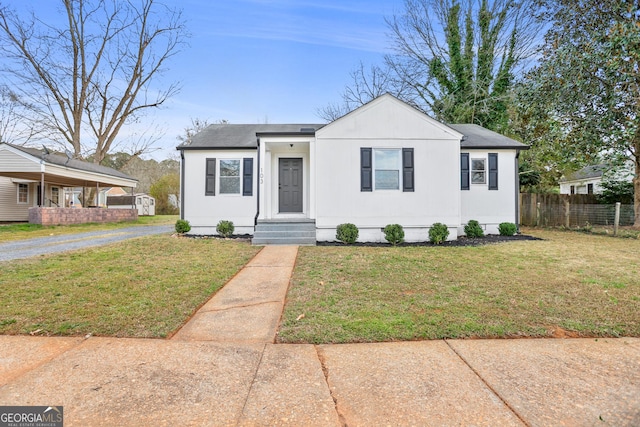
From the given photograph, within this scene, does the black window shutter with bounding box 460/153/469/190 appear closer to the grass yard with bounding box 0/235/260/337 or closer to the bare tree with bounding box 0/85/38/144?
the grass yard with bounding box 0/235/260/337

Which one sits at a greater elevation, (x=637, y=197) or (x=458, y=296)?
(x=637, y=197)

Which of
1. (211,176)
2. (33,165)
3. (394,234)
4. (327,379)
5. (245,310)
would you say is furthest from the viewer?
(33,165)

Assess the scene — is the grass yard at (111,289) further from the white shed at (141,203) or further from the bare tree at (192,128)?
the white shed at (141,203)

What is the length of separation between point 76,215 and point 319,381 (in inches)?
705

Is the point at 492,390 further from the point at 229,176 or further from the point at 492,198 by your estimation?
the point at 492,198

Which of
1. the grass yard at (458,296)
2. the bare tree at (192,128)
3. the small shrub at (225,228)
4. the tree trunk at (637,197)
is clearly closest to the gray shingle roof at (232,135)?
the small shrub at (225,228)

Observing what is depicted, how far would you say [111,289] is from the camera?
4203mm

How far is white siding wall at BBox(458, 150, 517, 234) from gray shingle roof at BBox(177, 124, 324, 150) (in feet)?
19.6

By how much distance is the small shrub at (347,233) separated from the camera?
28.8 ft

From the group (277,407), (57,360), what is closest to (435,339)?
(277,407)

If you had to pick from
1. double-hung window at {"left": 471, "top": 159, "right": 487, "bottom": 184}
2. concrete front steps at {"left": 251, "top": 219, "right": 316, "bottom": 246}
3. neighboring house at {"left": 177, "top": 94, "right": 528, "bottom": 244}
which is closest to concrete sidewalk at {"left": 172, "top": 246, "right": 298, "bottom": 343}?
concrete front steps at {"left": 251, "top": 219, "right": 316, "bottom": 246}

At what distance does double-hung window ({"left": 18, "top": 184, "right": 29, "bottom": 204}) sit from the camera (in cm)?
1802

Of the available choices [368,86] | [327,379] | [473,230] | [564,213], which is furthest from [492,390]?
[368,86]

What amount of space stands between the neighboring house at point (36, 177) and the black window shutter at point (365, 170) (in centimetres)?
1359
